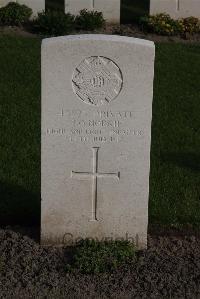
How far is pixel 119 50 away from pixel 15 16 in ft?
26.1

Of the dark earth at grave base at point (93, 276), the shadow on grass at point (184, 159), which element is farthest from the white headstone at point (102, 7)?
the dark earth at grave base at point (93, 276)

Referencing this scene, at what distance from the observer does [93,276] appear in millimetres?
6188

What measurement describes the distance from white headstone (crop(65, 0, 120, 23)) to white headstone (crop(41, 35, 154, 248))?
8132 millimetres

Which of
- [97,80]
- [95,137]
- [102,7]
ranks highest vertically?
[97,80]

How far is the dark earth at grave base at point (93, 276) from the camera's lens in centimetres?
598

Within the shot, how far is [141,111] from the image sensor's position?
618 cm

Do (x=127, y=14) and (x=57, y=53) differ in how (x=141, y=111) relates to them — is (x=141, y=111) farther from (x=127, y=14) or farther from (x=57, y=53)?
(x=127, y=14)

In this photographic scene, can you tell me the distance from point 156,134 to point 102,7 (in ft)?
17.8

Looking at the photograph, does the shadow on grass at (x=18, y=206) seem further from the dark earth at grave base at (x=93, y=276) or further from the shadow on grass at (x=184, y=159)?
the shadow on grass at (x=184, y=159)

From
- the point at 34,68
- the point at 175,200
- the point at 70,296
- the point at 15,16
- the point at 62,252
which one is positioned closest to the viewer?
the point at 70,296

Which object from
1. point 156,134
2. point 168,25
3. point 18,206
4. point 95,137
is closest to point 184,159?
point 156,134

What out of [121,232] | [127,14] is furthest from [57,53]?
[127,14]

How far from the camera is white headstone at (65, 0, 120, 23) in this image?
553 inches

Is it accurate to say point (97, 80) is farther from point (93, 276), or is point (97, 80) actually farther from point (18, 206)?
point (18, 206)
